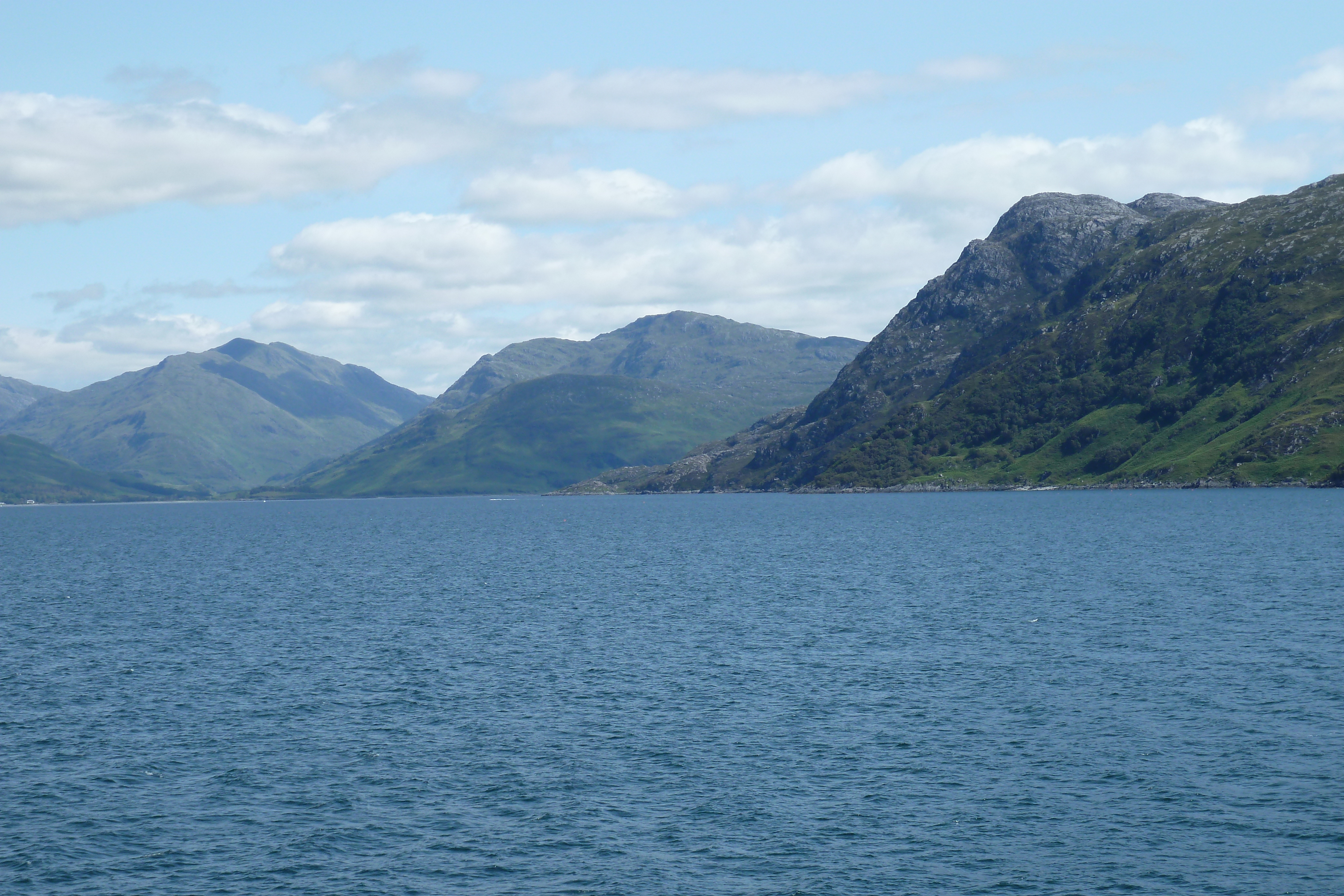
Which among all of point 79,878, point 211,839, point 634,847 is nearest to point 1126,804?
point 634,847

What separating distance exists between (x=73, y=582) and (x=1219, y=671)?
149800mm

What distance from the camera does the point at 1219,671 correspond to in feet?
233

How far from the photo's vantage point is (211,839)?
4409cm

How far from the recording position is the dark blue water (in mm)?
40531

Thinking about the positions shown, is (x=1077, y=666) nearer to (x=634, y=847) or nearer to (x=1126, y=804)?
(x=1126, y=804)

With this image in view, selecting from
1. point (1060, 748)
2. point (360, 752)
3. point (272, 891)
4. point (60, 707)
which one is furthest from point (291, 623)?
point (1060, 748)

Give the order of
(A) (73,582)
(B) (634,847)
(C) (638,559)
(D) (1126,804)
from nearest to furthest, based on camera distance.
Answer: (B) (634,847) < (D) (1126,804) < (A) (73,582) < (C) (638,559)

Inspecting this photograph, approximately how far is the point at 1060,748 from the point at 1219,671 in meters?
23.5

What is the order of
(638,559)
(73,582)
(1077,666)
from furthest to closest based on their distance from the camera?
(638,559), (73,582), (1077,666)

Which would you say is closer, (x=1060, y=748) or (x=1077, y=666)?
(x=1060, y=748)

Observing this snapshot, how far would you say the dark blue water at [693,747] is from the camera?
4053 cm

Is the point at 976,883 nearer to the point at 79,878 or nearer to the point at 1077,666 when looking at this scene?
the point at 79,878

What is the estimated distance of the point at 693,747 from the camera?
186ft

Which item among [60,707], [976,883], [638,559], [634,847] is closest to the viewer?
[976,883]
